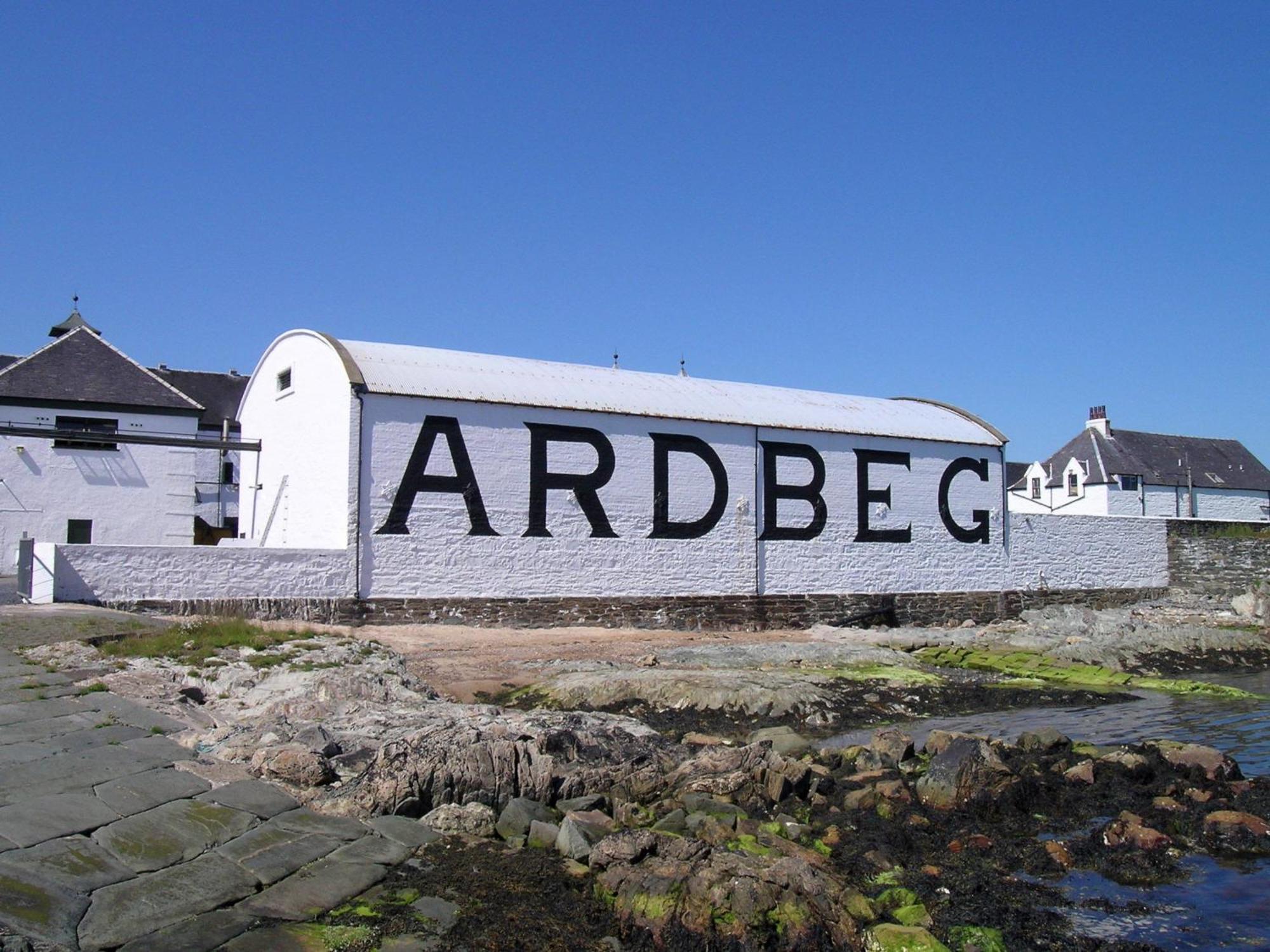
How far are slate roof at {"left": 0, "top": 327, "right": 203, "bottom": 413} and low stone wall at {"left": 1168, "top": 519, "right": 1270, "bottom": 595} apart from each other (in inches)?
1396

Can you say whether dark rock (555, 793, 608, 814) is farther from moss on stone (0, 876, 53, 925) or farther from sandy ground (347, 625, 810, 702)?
sandy ground (347, 625, 810, 702)

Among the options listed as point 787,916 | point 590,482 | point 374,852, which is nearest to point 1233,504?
point 590,482

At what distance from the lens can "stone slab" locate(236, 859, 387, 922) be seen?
6.59 m

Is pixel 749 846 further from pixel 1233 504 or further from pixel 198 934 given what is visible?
pixel 1233 504

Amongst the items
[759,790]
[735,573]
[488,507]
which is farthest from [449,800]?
[735,573]

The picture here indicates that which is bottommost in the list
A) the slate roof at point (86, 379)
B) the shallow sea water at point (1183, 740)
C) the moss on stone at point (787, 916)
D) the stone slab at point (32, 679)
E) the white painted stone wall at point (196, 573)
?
the shallow sea water at point (1183, 740)

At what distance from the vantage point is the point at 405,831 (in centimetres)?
841

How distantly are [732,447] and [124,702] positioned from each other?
18.2 meters

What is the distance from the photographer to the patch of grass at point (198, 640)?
14203 millimetres

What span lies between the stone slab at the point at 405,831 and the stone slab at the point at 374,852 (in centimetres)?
8

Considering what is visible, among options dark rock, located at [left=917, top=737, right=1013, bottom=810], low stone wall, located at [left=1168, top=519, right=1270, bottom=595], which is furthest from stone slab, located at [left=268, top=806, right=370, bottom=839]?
low stone wall, located at [left=1168, top=519, right=1270, bottom=595]

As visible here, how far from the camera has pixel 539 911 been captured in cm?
711

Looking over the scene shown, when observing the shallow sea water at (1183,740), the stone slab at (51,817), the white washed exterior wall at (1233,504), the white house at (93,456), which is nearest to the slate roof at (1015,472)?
the white washed exterior wall at (1233,504)

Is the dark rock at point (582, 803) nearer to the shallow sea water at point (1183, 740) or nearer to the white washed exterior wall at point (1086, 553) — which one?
the shallow sea water at point (1183, 740)
